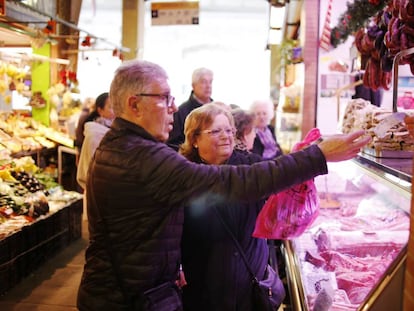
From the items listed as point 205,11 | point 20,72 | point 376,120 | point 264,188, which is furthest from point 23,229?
point 205,11

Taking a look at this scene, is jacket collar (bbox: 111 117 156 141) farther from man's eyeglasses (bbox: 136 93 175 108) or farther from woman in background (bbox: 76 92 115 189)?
woman in background (bbox: 76 92 115 189)

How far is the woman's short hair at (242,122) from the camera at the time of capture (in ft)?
13.9

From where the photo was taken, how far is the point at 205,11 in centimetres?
1806

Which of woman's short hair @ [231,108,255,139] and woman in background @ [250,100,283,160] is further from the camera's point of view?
woman in background @ [250,100,283,160]

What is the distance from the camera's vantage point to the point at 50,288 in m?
4.81

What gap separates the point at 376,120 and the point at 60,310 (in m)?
3.10

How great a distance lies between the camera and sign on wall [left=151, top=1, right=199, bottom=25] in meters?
9.40

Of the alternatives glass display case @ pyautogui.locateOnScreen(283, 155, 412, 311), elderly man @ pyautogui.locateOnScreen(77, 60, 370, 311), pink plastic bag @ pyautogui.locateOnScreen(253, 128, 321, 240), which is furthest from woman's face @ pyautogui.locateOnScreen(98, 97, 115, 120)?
elderly man @ pyautogui.locateOnScreen(77, 60, 370, 311)

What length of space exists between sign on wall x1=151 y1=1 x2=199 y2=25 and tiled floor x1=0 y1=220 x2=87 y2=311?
532cm

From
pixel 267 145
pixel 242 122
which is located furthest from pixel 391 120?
pixel 267 145

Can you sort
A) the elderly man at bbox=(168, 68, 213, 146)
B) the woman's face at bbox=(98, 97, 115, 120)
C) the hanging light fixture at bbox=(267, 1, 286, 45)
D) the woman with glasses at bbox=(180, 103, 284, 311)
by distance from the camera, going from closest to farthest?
the woman with glasses at bbox=(180, 103, 284, 311) < the elderly man at bbox=(168, 68, 213, 146) < the woman's face at bbox=(98, 97, 115, 120) < the hanging light fixture at bbox=(267, 1, 286, 45)

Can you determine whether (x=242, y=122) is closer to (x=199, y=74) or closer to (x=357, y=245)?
(x=199, y=74)

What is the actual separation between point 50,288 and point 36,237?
2.09 ft

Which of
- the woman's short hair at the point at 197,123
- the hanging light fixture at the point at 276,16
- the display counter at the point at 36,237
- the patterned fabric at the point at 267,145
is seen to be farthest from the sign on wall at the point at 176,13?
the woman's short hair at the point at 197,123
